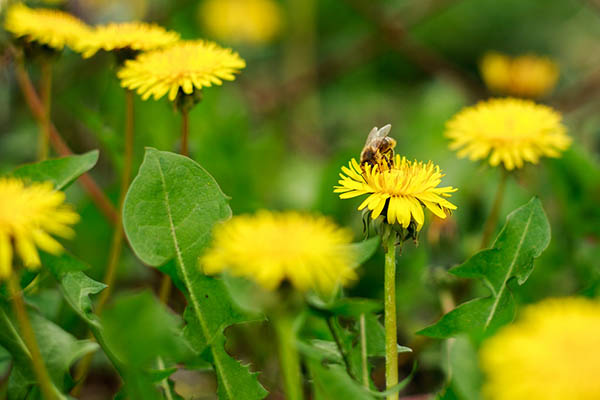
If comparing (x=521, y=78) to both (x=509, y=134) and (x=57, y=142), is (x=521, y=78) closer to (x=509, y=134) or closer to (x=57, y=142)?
A: (x=509, y=134)

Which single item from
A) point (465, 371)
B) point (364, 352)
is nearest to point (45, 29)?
point (364, 352)

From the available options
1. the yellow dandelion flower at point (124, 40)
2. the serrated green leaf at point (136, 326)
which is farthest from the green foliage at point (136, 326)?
the yellow dandelion flower at point (124, 40)

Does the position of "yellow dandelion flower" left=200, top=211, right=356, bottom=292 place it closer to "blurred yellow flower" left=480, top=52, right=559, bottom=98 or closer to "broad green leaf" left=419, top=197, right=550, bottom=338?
"broad green leaf" left=419, top=197, right=550, bottom=338

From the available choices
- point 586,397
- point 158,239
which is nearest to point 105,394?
point 158,239

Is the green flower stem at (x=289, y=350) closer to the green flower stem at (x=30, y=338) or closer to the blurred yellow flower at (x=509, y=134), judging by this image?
the green flower stem at (x=30, y=338)

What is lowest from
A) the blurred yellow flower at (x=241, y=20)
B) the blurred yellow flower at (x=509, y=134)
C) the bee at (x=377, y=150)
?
the bee at (x=377, y=150)

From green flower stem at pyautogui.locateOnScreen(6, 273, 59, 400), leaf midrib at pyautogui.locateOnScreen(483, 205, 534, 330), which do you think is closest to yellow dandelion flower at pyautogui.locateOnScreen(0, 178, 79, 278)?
green flower stem at pyautogui.locateOnScreen(6, 273, 59, 400)
